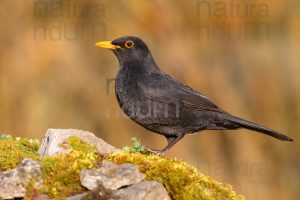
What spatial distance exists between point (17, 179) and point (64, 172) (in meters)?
0.36

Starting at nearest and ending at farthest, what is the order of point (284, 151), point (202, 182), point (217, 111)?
1. point (202, 182)
2. point (217, 111)
3. point (284, 151)

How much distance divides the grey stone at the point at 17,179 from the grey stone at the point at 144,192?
70cm

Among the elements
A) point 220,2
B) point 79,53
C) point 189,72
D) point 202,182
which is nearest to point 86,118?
point 79,53

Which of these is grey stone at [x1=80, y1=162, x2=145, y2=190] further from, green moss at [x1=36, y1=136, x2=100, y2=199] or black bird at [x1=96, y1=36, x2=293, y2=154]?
black bird at [x1=96, y1=36, x2=293, y2=154]

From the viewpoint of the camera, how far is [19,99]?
11.2m

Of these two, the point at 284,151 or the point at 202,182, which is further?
the point at 284,151

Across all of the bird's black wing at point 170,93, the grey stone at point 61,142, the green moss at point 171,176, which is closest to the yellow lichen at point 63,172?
the green moss at point 171,176

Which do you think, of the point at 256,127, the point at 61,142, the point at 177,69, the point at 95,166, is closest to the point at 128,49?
the point at 256,127

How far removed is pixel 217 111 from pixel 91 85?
12.9ft

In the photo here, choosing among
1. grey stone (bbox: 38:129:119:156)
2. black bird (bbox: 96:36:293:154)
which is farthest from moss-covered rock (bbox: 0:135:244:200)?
black bird (bbox: 96:36:293:154)

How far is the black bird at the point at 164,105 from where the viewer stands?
7.43m

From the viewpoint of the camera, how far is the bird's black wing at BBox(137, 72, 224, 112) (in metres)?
7.59

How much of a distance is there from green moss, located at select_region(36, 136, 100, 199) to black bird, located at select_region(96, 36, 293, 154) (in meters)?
2.15

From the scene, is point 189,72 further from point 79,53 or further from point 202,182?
point 202,182
